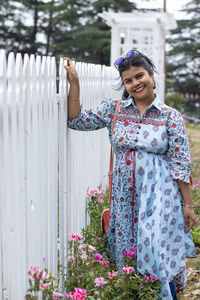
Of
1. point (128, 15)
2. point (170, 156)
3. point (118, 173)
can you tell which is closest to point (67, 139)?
point (118, 173)

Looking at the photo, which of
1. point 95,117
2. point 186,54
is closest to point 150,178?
point 95,117

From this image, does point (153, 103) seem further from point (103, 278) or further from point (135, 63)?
point (103, 278)

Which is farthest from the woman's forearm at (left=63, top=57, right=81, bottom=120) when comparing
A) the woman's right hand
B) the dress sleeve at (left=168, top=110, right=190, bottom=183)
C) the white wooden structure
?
the white wooden structure

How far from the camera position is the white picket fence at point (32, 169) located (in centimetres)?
199

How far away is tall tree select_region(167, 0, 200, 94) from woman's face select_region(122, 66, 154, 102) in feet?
71.8

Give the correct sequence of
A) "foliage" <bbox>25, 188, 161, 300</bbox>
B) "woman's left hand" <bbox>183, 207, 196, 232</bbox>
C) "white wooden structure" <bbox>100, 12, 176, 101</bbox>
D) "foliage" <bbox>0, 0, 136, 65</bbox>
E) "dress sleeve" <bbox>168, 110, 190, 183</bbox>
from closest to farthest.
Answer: "foliage" <bbox>25, 188, 161, 300</bbox>, "dress sleeve" <bbox>168, 110, 190, 183</bbox>, "woman's left hand" <bbox>183, 207, 196, 232</bbox>, "white wooden structure" <bbox>100, 12, 176, 101</bbox>, "foliage" <bbox>0, 0, 136, 65</bbox>

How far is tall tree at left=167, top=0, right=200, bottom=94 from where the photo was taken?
81.1 feet

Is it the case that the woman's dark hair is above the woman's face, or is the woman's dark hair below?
above

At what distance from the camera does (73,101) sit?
2.87m

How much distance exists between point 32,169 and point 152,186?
769 mm

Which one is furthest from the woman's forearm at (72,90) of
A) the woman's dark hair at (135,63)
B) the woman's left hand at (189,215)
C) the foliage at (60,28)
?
the foliage at (60,28)

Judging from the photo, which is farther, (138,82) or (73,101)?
(73,101)

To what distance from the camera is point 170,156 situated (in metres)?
2.69

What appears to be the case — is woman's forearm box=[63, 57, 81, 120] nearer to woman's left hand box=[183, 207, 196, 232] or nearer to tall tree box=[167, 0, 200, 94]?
woman's left hand box=[183, 207, 196, 232]
